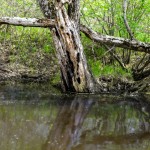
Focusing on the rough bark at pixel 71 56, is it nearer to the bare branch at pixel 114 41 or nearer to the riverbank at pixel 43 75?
the bare branch at pixel 114 41

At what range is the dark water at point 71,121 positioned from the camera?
195 inches

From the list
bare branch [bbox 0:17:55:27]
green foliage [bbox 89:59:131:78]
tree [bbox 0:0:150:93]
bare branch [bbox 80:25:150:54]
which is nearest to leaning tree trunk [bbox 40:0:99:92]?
tree [bbox 0:0:150:93]

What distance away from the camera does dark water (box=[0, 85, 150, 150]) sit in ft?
16.2

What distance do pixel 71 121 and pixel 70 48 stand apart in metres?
2.63

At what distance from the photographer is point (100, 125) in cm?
595

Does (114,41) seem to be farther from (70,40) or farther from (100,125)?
(100,125)

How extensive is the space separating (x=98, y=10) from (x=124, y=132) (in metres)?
4.72

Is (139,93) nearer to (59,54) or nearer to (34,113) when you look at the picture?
(59,54)

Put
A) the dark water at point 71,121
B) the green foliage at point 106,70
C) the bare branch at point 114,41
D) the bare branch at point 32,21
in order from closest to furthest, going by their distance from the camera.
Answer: the dark water at point 71,121
the bare branch at point 32,21
the bare branch at point 114,41
the green foliage at point 106,70

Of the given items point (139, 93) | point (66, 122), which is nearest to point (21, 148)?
point (66, 122)

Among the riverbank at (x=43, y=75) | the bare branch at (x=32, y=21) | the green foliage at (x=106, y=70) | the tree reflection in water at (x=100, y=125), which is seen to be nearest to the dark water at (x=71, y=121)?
the tree reflection in water at (x=100, y=125)

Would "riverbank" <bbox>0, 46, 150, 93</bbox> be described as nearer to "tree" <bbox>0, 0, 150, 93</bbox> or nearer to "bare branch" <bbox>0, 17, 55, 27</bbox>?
"tree" <bbox>0, 0, 150, 93</bbox>

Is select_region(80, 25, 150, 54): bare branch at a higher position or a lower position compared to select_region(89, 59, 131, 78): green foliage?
higher

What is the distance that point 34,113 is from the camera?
255 inches
